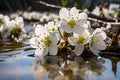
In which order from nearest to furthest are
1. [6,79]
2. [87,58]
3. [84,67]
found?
[6,79] → [84,67] → [87,58]

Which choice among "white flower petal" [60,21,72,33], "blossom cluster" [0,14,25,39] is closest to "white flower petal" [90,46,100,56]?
"white flower petal" [60,21,72,33]

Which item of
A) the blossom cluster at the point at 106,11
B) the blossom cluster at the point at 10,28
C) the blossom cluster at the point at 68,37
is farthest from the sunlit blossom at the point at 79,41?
the blossom cluster at the point at 106,11

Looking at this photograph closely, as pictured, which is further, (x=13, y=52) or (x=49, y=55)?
(x=13, y=52)

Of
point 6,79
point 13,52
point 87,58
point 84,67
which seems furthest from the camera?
point 13,52

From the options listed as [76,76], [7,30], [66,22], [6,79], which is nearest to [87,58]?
[66,22]

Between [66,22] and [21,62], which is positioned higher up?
[66,22]

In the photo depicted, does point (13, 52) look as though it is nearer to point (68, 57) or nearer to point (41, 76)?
point (68, 57)
